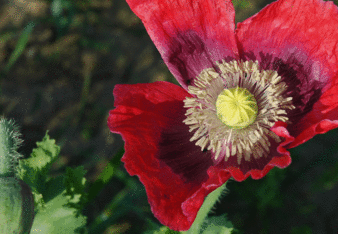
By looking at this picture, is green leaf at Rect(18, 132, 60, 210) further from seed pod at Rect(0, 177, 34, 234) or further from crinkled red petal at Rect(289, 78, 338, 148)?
crinkled red petal at Rect(289, 78, 338, 148)

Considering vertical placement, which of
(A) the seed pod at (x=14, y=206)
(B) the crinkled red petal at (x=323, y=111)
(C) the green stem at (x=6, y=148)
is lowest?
(B) the crinkled red petal at (x=323, y=111)

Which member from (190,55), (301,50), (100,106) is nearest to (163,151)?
(190,55)

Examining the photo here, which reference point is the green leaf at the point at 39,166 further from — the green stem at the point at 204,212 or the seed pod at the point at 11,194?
the green stem at the point at 204,212

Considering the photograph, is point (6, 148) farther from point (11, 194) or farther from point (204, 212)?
point (204, 212)

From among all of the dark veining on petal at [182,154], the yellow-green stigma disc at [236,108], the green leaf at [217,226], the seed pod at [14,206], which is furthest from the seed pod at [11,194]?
the yellow-green stigma disc at [236,108]

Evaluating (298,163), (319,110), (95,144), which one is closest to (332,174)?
(298,163)

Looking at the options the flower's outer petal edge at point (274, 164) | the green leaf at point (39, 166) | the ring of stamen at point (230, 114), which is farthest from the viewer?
the green leaf at point (39, 166)

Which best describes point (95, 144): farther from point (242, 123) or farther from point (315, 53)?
point (315, 53)
